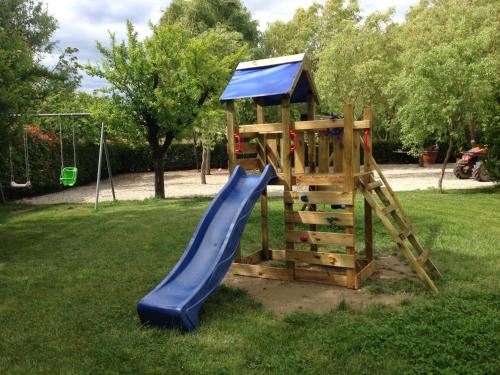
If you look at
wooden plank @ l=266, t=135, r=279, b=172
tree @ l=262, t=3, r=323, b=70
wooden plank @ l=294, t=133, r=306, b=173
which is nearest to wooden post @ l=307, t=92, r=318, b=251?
wooden plank @ l=294, t=133, r=306, b=173

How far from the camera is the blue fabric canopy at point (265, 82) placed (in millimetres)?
5672

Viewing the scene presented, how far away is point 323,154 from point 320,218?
999 millimetres

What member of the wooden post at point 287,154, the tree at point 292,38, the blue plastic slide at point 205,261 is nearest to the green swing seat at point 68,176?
the blue plastic slide at point 205,261

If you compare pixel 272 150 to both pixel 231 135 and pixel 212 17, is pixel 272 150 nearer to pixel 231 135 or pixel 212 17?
pixel 231 135

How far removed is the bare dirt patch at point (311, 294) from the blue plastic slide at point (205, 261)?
0.80m

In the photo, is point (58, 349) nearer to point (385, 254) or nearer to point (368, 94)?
point (385, 254)

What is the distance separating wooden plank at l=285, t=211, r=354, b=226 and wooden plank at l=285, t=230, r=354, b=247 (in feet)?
0.46

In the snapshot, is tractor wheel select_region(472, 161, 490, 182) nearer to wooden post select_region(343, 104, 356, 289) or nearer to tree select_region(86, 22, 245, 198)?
tree select_region(86, 22, 245, 198)

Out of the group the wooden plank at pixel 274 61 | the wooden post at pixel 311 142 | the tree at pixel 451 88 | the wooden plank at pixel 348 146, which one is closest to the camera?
the wooden plank at pixel 348 146

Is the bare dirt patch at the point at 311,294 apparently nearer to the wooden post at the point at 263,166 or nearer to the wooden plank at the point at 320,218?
the wooden plank at the point at 320,218

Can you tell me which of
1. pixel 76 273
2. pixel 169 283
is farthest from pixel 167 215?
pixel 169 283

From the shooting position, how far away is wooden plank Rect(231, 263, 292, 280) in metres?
5.95

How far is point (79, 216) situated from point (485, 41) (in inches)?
504

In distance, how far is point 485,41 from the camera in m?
13.4
